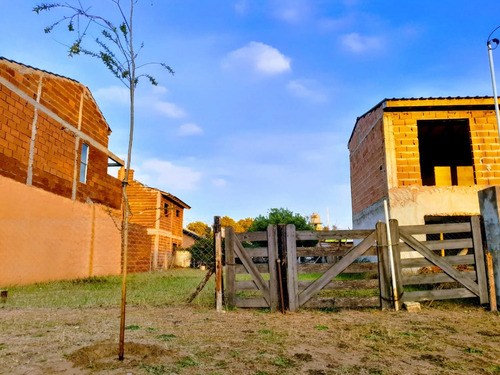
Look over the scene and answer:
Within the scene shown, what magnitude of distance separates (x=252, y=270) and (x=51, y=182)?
11314 mm

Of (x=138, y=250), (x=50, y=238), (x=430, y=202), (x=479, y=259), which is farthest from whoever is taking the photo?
(x=138, y=250)

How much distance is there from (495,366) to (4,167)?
46.6 feet

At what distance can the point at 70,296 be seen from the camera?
9938 millimetres

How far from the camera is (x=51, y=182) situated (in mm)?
14586

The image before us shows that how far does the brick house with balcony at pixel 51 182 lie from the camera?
12375mm

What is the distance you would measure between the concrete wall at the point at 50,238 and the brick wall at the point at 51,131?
66 centimetres

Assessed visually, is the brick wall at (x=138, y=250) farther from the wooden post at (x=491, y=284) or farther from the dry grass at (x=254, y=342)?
the wooden post at (x=491, y=284)

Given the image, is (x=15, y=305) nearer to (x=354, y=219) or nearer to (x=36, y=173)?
(x=36, y=173)

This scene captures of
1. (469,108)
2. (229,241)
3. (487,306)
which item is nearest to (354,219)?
(469,108)

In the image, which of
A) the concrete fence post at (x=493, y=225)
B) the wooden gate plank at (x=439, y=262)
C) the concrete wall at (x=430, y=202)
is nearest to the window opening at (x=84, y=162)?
the concrete wall at (x=430, y=202)

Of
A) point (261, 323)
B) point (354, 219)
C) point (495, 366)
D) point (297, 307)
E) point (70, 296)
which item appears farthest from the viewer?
point (354, 219)

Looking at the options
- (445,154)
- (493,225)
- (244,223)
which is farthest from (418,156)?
(244,223)

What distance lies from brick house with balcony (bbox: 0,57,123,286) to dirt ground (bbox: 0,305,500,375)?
501 cm

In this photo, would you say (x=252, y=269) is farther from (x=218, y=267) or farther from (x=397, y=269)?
(x=397, y=269)
